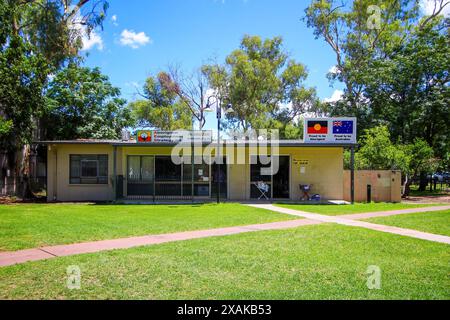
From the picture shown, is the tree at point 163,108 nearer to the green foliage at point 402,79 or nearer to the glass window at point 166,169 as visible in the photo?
the green foliage at point 402,79

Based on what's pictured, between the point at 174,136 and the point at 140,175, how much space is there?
310 cm

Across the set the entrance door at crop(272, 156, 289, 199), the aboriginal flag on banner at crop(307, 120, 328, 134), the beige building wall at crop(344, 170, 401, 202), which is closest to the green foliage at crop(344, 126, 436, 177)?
the beige building wall at crop(344, 170, 401, 202)

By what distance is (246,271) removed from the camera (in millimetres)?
6059

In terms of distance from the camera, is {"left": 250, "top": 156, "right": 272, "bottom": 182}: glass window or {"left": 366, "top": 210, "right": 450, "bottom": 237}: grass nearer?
{"left": 366, "top": 210, "right": 450, "bottom": 237}: grass

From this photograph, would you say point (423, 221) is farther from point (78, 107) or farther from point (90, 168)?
point (78, 107)

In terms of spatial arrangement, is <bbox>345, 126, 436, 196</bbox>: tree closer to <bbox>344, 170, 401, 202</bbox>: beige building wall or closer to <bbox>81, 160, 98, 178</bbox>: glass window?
<bbox>344, 170, 401, 202</bbox>: beige building wall

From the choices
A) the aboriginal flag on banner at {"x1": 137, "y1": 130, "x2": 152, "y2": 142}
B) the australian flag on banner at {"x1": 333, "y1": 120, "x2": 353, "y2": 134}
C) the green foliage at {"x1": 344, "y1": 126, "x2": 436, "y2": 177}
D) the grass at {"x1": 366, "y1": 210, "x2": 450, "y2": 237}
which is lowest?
the grass at {"x1": 366, "y1": 210, "x2": 450, "y2": 237}

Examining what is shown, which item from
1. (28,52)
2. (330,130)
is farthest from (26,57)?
(330,130)

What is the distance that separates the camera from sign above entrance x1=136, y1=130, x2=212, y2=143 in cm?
1758

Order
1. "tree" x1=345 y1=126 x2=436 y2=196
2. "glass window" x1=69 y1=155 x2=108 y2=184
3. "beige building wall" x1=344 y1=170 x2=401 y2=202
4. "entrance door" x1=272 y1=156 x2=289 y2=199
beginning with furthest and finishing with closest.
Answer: "tree" x1=345 y1=126 x2=436 y2=196 < "glass window" x1=69 y1=155 x2=108 y2=184 < "entrance door" x1=272 y1=156 x2=289 y2=199 < "beige building wall" x1=344 y1=170 x2=401 y2=202

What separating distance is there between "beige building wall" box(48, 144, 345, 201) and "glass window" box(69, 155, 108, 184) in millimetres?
222

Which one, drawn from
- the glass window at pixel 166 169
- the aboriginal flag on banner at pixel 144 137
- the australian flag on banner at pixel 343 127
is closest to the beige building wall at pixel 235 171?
the glass window at pixel 166 169

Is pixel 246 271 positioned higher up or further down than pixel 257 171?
further down

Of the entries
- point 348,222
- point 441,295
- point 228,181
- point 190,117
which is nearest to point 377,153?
point 228,181
